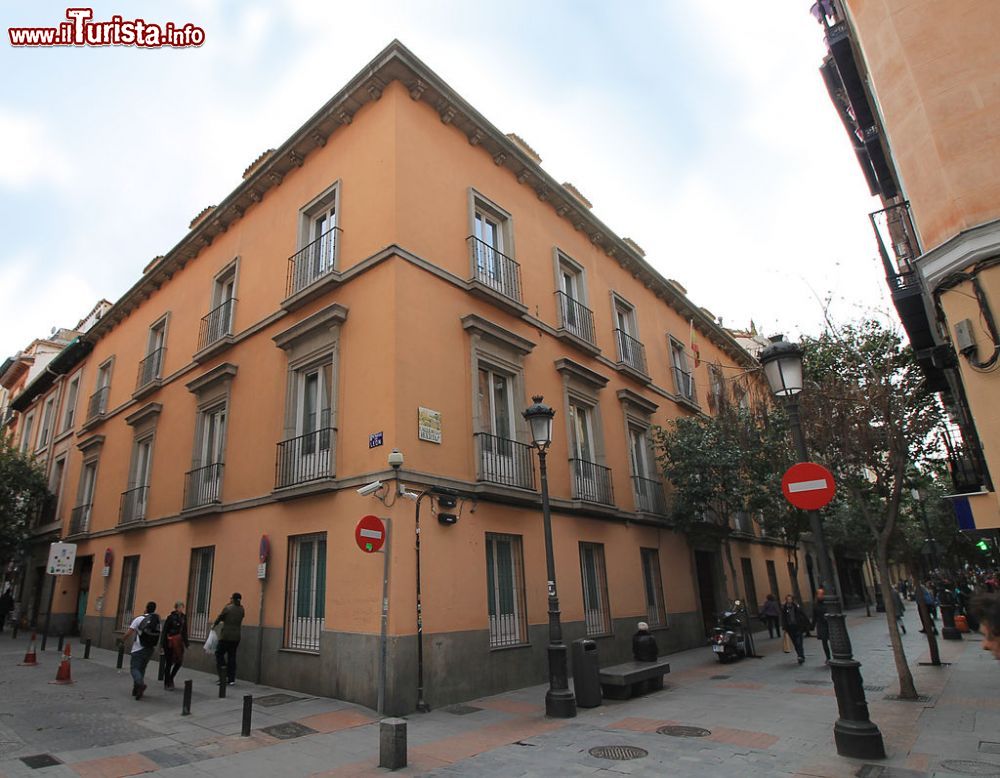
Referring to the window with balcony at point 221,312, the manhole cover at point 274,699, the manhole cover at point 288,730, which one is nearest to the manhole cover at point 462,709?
the manhole cover at point 288,730

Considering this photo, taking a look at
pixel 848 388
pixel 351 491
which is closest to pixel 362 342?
pixel 351 491

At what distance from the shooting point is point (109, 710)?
9391 mm

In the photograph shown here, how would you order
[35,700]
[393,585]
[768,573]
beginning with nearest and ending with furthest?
[393,585], [35,700], [768,573]

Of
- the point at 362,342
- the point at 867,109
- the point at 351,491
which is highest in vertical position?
the point at 867,109

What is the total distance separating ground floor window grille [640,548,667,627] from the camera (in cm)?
1588

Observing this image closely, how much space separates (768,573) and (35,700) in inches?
948

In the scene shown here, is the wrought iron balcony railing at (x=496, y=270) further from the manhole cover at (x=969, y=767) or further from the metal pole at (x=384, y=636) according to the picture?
the manhole cover at (x=969, y=767)

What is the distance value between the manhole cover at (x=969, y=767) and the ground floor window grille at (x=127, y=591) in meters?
17.8

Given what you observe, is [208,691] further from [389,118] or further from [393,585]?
[389,118]

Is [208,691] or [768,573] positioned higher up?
[768,573]

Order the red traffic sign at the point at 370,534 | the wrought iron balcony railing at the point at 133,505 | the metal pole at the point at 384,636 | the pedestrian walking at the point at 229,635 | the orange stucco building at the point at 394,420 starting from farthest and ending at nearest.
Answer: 1. the wrought iron balcony railing at the point at 133,505
2. the pedestrian walking at the point at 229,635
3. the orange stucco building at the point at 394,420
4. the metal pole at the point at 384,636
5. the red traffic sign at the point at 370,534

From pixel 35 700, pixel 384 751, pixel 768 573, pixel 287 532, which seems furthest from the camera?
A: pixel 768 573

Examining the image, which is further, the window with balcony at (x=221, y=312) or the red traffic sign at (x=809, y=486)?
the window with balcony at (x=221, y=312)

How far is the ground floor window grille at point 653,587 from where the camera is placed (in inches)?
625
